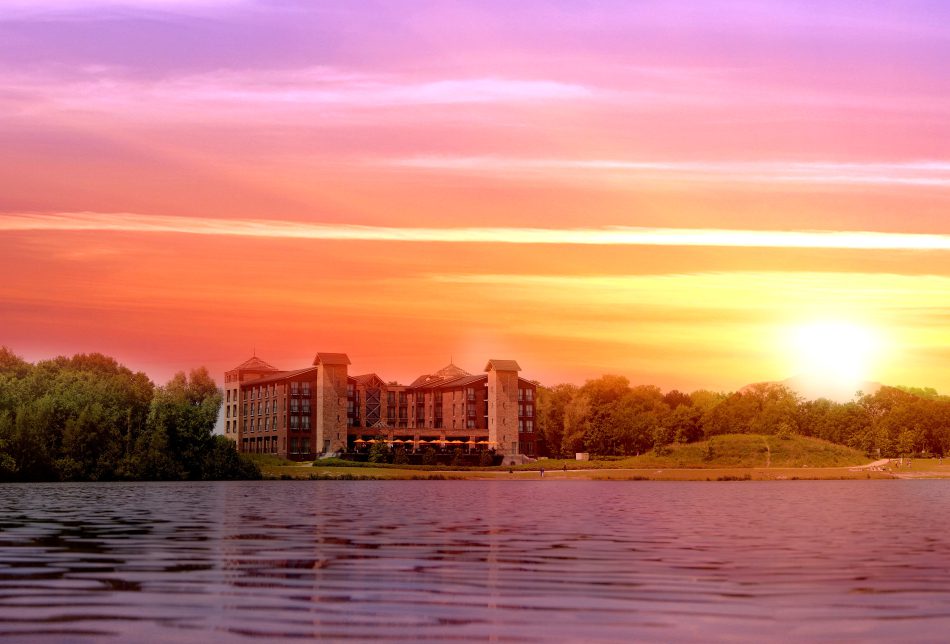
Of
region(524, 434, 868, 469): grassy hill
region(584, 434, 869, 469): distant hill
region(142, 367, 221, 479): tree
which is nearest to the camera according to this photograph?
region(142, 367, 221, 479): tree

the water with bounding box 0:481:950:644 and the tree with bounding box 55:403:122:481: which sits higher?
the tree with bounding box 55:403:122:481

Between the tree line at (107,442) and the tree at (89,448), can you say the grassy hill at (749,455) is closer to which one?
the tree line at (107,442)

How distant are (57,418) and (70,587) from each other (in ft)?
373

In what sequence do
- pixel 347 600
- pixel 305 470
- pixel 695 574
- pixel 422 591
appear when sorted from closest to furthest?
pixel 347 600 → pixel 422 591 → pixel 695 574 → pixel 305 470

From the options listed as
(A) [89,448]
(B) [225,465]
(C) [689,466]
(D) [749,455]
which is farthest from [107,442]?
(D) [749,455]

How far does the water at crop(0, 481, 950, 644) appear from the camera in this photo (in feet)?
65.0

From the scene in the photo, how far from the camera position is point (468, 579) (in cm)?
2723

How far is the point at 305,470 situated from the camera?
16262 centimetres

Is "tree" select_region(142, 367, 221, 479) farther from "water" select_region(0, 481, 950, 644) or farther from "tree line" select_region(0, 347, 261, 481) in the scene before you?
"water" select_region(0, 481, 950, 644)

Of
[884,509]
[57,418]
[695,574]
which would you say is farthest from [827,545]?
[57,418]

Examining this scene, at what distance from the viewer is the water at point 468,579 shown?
19797 millimetres

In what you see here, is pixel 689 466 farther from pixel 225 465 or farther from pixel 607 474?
pixel 225 465

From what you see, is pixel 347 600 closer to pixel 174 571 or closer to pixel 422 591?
pixel 422 591

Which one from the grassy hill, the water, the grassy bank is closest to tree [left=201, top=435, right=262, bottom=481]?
the grassy bank
